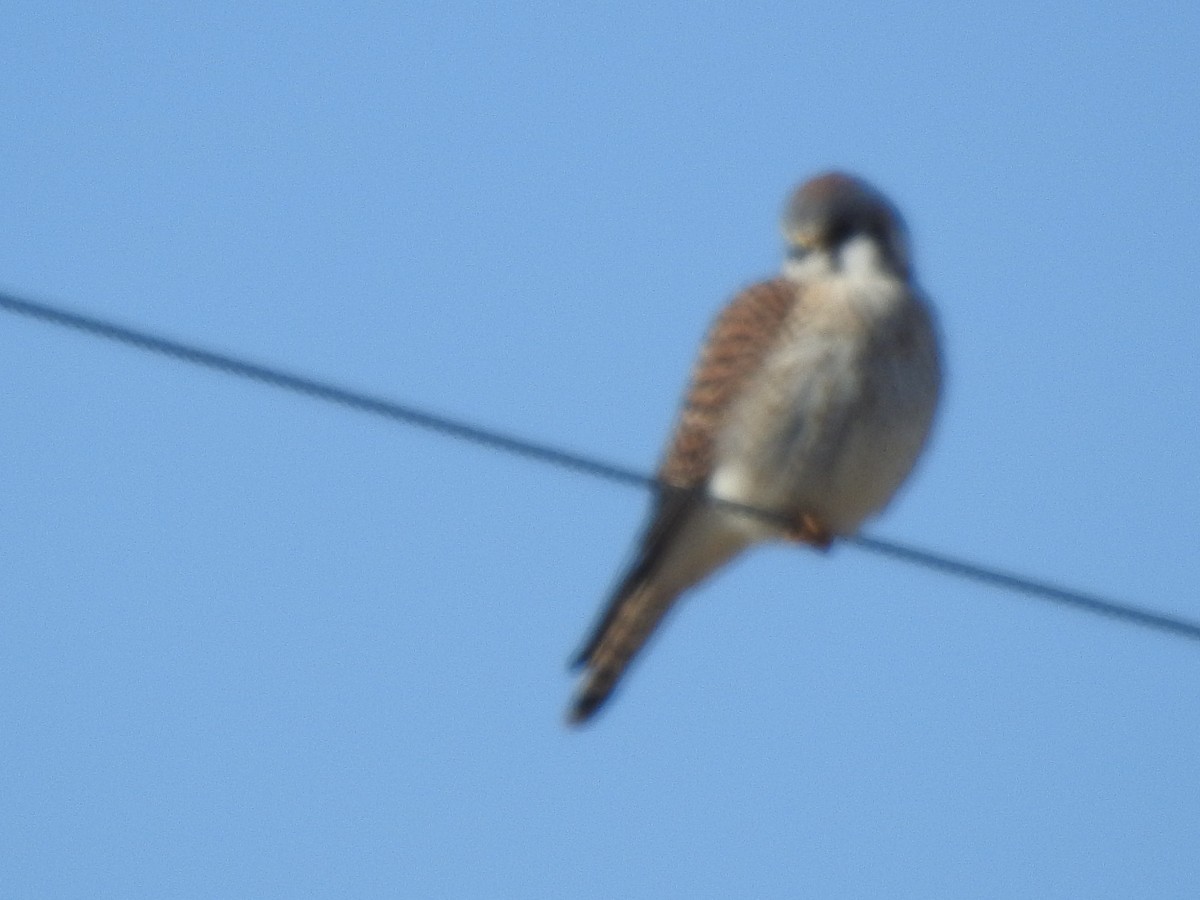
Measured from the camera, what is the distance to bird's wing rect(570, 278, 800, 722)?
727cm

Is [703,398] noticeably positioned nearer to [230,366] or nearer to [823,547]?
[823,547]

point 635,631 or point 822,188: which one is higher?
point 822,188

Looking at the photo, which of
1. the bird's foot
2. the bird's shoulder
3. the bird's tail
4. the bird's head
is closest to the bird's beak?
the bird's head

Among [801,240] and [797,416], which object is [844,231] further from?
[797,416]

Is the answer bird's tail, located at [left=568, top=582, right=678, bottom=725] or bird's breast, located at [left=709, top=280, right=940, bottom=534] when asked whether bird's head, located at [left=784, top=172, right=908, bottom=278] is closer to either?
bird's breast, located at [left=709, top=280, right=940, bottom=534]

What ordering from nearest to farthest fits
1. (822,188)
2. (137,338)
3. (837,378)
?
(137,338) → (837,378) → (822,188)

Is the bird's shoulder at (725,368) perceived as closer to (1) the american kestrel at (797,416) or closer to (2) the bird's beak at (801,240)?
(1) the american kestrel at (797,416)

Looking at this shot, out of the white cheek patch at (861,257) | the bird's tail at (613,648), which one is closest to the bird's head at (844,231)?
the white cheek patch at (861,257)

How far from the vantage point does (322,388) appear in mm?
4730

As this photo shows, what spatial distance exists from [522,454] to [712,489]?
2.33m

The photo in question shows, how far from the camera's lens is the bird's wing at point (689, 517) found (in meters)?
7.27

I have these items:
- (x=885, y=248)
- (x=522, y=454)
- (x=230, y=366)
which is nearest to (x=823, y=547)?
(x=885, y=248)

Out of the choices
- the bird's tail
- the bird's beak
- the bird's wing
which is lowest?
the bird's tail

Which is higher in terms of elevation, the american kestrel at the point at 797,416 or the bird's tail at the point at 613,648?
the american kestrel at the point at 797,416
